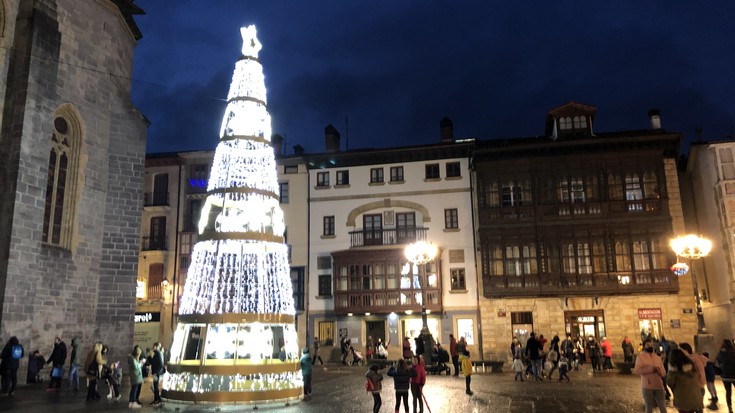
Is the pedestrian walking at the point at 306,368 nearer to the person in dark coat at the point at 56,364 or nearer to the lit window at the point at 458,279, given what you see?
the person in dark coat at the point at 56,364

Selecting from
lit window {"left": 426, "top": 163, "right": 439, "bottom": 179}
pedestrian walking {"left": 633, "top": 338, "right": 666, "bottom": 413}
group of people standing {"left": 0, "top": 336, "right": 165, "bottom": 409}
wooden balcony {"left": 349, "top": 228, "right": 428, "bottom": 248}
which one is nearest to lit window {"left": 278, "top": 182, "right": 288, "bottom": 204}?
wooden balcony {"left": 349, "top": 228, "right": 428, "bottom": 248}

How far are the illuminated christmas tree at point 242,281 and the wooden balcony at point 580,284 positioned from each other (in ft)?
62.6

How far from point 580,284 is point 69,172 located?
24.8 metres

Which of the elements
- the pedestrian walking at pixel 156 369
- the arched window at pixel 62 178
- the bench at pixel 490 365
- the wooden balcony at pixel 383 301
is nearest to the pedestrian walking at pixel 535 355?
the bench at pixel 490 365

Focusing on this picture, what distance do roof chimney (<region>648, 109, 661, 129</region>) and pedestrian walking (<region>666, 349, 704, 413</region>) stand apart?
93.0 feet

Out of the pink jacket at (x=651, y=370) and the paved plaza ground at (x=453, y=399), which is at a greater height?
the pink jacket at (x=651, y=370)

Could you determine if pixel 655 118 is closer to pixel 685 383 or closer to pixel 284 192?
pixel 284 192

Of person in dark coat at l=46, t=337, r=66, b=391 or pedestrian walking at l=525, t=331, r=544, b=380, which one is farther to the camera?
pedestrian walking at l=525, t=331, r=544, b=380

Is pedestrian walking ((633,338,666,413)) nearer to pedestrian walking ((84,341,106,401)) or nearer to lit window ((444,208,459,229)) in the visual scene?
pedestrian walking ((84,341,106,401))

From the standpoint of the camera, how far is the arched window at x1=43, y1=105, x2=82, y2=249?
847 inches

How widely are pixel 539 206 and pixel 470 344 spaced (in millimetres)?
8482

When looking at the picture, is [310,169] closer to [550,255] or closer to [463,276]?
[463,276]

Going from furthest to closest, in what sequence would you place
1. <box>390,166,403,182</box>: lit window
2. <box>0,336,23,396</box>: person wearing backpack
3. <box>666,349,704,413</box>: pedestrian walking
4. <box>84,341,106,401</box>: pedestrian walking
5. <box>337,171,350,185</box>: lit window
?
<box>337,171,350,185</box>: lit window
<box>390,166,403,182</box>: lit window
<box>0,336,23,396</box>: person wearing backpack
<box>84,341,106,401</box>: pedestrian walking
<box>666,349,704,413</box>: pedestrian walking

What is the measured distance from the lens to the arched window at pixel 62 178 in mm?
21516
